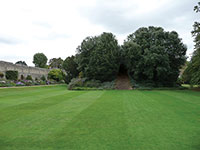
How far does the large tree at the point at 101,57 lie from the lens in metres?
25.4

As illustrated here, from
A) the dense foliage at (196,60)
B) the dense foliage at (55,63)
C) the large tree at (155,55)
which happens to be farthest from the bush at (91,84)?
the dense foliage at (55,63)

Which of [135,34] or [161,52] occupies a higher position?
[135,34]

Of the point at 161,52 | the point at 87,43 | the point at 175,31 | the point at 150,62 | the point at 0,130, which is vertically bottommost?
the point at 0,130

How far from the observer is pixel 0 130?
4586mm

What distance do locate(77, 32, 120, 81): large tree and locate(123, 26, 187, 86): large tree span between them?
2121mm

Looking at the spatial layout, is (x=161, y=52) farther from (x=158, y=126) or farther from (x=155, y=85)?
(x=158, y=126)

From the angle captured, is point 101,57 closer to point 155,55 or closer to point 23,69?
point 155,55

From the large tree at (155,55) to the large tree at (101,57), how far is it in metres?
2.12

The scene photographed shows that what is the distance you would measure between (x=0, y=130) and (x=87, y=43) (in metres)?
24.0

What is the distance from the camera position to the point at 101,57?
25.2 meters

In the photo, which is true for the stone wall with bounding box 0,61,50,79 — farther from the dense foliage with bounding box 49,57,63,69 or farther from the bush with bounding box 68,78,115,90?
the dense foliage with bounding box 49,57,63,69

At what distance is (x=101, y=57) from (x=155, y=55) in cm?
839

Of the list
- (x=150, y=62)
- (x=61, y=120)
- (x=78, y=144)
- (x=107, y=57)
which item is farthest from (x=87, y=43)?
(x=78, y=144)

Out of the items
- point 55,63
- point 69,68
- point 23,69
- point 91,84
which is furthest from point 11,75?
point 55,63
